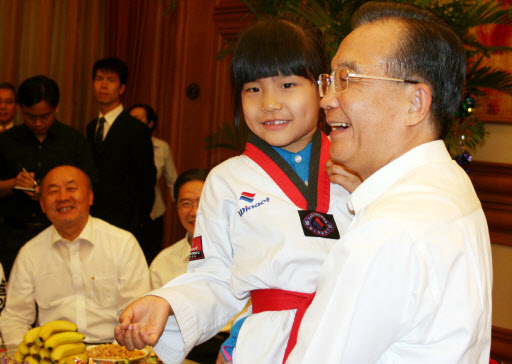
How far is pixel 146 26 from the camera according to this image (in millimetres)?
6273

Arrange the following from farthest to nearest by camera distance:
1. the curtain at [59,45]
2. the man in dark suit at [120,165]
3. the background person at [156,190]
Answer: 1. the curtain at [59,45]
2. the background person at [156,190]
3. the man in dark suit at [120,165]

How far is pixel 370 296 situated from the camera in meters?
0.95

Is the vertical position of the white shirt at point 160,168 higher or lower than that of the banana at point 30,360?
higher

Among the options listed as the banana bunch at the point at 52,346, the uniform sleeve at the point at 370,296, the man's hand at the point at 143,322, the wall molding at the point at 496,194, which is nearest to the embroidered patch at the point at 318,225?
the man's hand at the point at 143,322

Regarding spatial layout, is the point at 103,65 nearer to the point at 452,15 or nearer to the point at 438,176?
the point at 452,15

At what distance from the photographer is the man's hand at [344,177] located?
158 cm

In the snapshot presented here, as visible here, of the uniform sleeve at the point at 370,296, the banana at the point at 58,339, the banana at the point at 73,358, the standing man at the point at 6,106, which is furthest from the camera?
the standing man at the point at 6,106

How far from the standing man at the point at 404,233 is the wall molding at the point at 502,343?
3.17m

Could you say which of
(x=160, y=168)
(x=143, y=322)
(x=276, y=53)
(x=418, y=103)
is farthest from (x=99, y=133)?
(x=418, y=103)

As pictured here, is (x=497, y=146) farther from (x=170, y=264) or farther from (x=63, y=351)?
(x=63, y=351)

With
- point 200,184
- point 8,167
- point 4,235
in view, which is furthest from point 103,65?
point 200,184

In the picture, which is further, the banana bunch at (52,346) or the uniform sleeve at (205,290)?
the banana bunch at (52,346)

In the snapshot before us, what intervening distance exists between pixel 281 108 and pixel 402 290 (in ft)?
2.78

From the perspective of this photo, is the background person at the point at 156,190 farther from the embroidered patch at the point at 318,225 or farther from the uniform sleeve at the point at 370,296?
the uniform sleeve at the point at 370,296
